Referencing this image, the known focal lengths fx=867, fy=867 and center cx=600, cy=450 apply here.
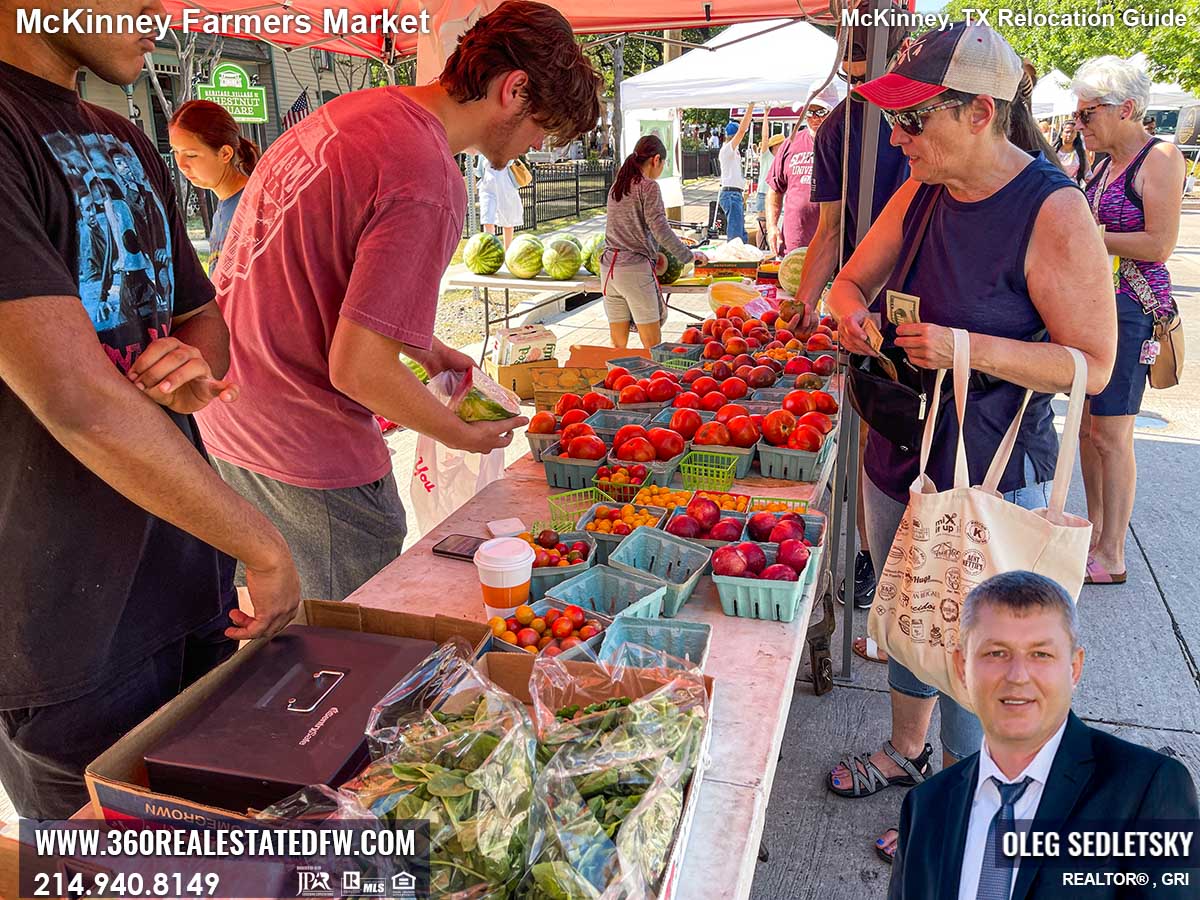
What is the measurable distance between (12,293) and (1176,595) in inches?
197

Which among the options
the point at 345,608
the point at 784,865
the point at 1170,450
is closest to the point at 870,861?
the point at 784,865

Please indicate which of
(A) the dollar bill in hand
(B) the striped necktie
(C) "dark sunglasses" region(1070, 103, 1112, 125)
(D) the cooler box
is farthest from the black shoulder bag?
(C) "dark sunglasses" region(1070, 103, 1112, 125)

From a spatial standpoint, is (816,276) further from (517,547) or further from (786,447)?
(517,547)

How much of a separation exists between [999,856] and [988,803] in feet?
0.29

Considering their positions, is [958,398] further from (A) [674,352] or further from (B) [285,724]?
(A) [674,352]

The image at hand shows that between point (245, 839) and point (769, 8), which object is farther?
point (769, 8)

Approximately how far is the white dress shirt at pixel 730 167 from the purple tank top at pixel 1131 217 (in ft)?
40.7

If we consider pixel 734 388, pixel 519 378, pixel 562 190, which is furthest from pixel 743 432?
pixel 562 190

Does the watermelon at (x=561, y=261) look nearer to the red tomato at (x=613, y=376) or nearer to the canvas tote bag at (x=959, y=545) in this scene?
the red tomato at (x=613, y=376)

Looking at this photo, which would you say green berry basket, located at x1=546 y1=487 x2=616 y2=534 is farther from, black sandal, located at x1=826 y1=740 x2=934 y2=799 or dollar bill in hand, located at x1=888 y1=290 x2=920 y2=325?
black sandal, located at x1=826 y1=740 x2=934 y2=799

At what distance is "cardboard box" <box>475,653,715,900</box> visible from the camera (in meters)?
1.26

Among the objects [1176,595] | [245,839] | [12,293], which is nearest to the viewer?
[245,839]

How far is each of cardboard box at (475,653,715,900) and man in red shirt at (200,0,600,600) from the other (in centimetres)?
81

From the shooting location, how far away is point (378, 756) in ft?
4.28
